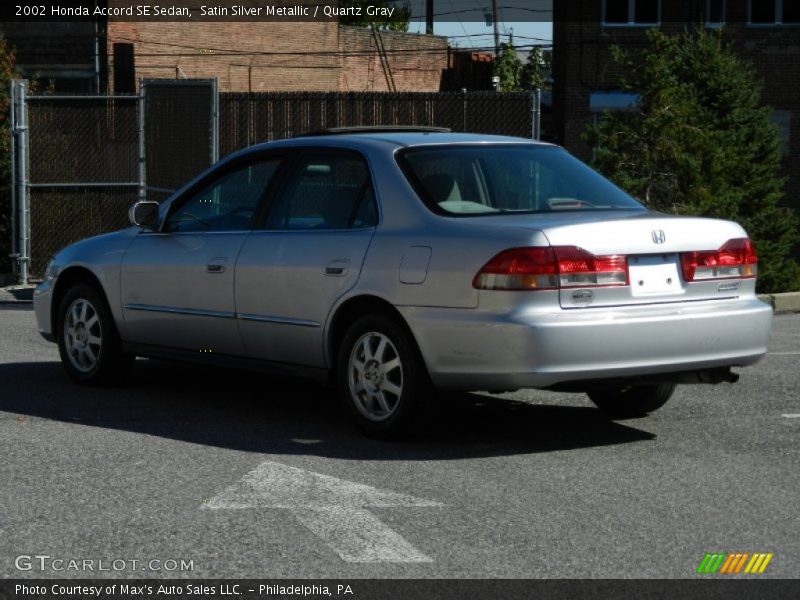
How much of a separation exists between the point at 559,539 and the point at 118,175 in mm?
13976

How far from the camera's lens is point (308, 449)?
25.3 feet

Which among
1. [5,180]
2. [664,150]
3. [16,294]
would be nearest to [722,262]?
[16,294]

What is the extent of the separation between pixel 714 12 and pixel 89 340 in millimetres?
31508

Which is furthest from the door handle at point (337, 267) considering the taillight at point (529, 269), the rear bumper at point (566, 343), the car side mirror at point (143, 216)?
the car side mirror at point (143, 216)

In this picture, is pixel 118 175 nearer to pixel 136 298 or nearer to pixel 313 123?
pixel 313 123

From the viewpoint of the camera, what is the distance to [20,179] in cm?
1831

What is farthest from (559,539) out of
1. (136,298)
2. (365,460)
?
(136,298)

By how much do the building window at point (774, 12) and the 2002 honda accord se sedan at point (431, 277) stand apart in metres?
31.4

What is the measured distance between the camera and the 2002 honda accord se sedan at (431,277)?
285 inches

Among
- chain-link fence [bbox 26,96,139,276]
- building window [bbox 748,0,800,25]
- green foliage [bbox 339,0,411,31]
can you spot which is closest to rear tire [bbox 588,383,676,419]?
chain-link fence [bbox 26,96,139,276]

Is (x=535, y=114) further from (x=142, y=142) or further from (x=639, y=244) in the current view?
(x=639, y=244)

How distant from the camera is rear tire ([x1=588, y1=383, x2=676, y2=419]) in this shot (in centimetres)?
867

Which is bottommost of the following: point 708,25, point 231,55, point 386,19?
point 231,55

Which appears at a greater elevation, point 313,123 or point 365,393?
point 313,123
